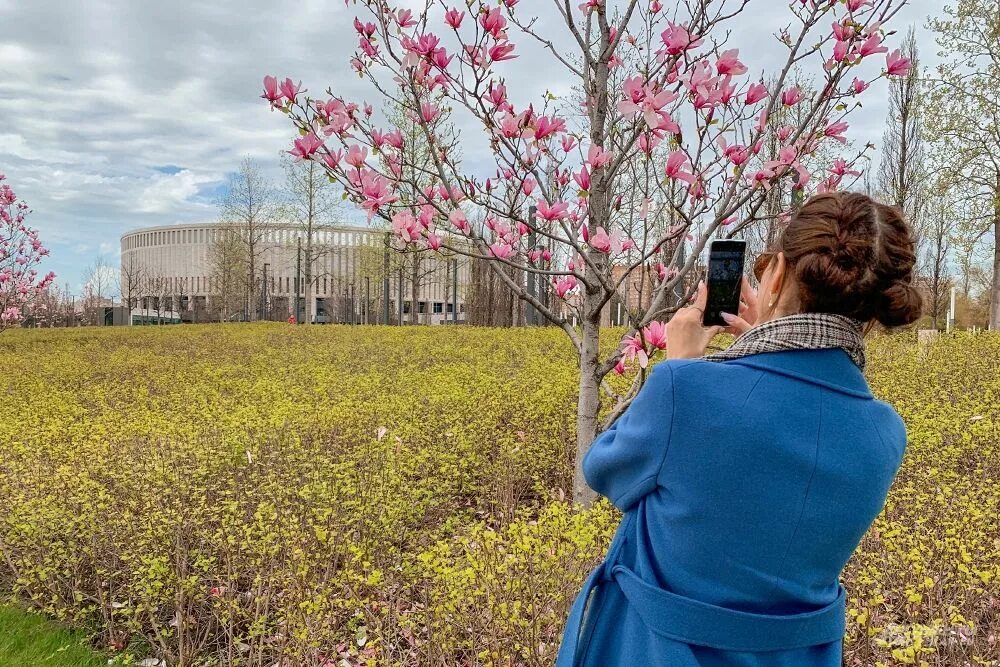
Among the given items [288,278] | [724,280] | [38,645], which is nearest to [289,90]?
[724,280]

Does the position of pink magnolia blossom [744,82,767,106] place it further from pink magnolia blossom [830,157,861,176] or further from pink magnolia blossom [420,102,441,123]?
pink magnolia blossom [420,102,441,123]

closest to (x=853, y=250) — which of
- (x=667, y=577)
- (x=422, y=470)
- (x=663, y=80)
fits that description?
(x=667, y=577)

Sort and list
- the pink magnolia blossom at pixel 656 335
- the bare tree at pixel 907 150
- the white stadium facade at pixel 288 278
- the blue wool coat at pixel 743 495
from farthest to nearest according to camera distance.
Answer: the white stadium facade at pixel 288 278 < the bare tree at pixel 907 150 < the pink magnolia blossom at pixel 656 335 < the blue wool coat at pixel 743 495

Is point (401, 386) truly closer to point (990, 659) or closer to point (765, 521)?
point (990, 659)

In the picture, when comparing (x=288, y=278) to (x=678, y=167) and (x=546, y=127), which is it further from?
(x=678, y=167)

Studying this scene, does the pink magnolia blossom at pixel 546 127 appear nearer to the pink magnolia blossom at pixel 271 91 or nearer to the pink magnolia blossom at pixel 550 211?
the pink magnolia blossom at pixel 550 211

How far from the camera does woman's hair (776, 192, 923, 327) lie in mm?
1021

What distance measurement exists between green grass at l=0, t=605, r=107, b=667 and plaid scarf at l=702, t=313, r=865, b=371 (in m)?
3.41

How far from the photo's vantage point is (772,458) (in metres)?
1.00

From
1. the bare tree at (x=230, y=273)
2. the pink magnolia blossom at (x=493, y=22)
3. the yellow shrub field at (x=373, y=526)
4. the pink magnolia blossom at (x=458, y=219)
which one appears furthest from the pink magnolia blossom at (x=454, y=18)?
the bare tree at (x=230, y=273)

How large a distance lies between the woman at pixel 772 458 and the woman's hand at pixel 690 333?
141 millimetres

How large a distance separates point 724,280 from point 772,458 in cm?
38

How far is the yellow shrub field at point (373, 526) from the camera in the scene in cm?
260

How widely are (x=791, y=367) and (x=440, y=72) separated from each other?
1877 mm
